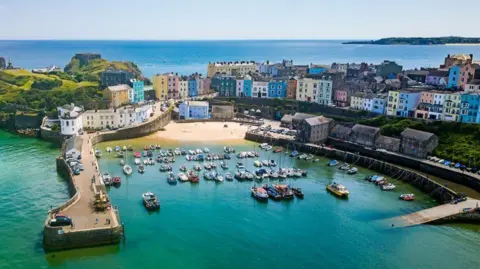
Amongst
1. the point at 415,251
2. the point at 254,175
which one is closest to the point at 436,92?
the point at 254,175

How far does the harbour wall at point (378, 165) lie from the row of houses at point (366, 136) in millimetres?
1938

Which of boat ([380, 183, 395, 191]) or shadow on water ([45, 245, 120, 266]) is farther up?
boat ([380, 183, 395, 191])

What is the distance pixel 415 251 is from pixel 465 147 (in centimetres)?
2227

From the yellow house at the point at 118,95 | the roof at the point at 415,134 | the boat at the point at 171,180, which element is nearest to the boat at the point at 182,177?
the boat at the point at 171,180

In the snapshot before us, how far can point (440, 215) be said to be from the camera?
34750mm

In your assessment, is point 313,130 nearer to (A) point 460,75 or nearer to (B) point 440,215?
(B) point 440,215

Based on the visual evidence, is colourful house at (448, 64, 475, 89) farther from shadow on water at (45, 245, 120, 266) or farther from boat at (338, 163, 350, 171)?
shadow on water at (45, 245, 120, 266)

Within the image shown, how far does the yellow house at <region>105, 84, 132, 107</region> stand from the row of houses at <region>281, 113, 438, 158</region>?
29364 mm

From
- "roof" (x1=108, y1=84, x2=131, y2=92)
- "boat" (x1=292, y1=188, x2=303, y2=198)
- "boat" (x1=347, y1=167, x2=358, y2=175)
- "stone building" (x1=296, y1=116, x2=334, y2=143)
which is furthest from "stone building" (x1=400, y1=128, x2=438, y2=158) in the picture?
"roof" (x1=108, y1=84, x2=131, y2=92)

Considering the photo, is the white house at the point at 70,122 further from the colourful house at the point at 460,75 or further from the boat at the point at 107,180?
the colourful house at the point at 460,75

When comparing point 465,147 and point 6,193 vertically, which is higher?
point 465,147

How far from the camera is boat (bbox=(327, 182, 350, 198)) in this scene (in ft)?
131

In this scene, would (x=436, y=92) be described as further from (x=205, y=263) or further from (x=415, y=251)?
(x=205, y=263)

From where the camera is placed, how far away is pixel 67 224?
29016mm
